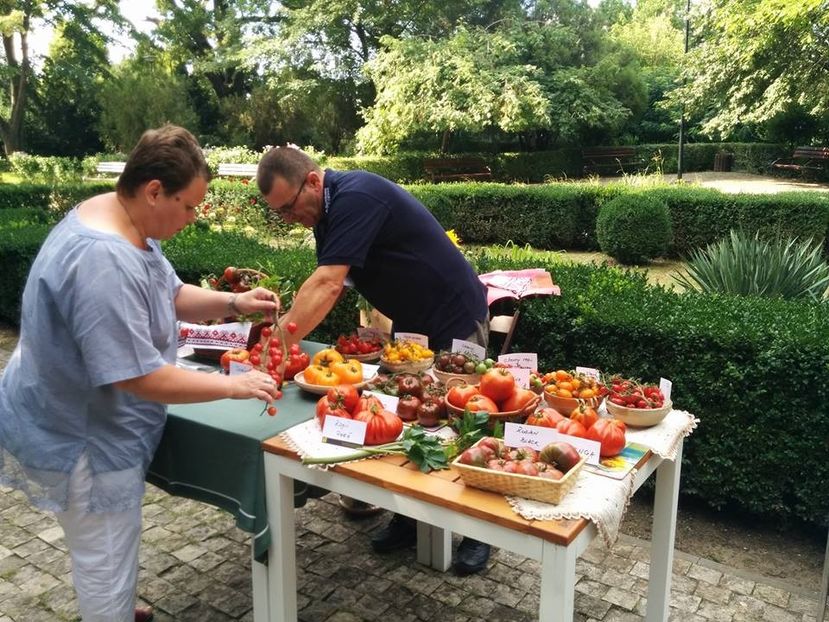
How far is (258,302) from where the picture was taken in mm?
2559

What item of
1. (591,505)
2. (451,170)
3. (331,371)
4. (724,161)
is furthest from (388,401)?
(724,161)

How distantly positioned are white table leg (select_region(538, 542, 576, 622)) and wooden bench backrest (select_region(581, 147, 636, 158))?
94.2 feet

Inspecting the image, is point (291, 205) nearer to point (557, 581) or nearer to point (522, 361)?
point (522, 361)

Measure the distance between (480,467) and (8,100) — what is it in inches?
1573

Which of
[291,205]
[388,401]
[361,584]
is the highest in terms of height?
[291,205]

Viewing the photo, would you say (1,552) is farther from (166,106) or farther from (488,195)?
(166,106)

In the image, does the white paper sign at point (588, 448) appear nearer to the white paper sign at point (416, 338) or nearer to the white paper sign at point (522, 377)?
the white paper sign at point (522, 377)

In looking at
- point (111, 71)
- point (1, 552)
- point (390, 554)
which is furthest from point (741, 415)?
point (111, 71)

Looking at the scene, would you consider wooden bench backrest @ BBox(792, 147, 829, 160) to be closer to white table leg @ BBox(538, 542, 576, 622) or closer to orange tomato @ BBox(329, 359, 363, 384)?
orange tomato @ BBox(329, 359, 363, 384)

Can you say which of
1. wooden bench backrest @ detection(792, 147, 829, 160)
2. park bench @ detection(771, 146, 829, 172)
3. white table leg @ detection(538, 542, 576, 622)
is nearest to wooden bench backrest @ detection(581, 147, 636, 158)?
park bench @ detection(771, 146, 829, 172)

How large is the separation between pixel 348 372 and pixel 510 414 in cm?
69

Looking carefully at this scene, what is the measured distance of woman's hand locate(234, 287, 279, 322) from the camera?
8.41 feet

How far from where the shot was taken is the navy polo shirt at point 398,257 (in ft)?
9.44

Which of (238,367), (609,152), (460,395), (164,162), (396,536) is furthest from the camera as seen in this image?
(609,152)
